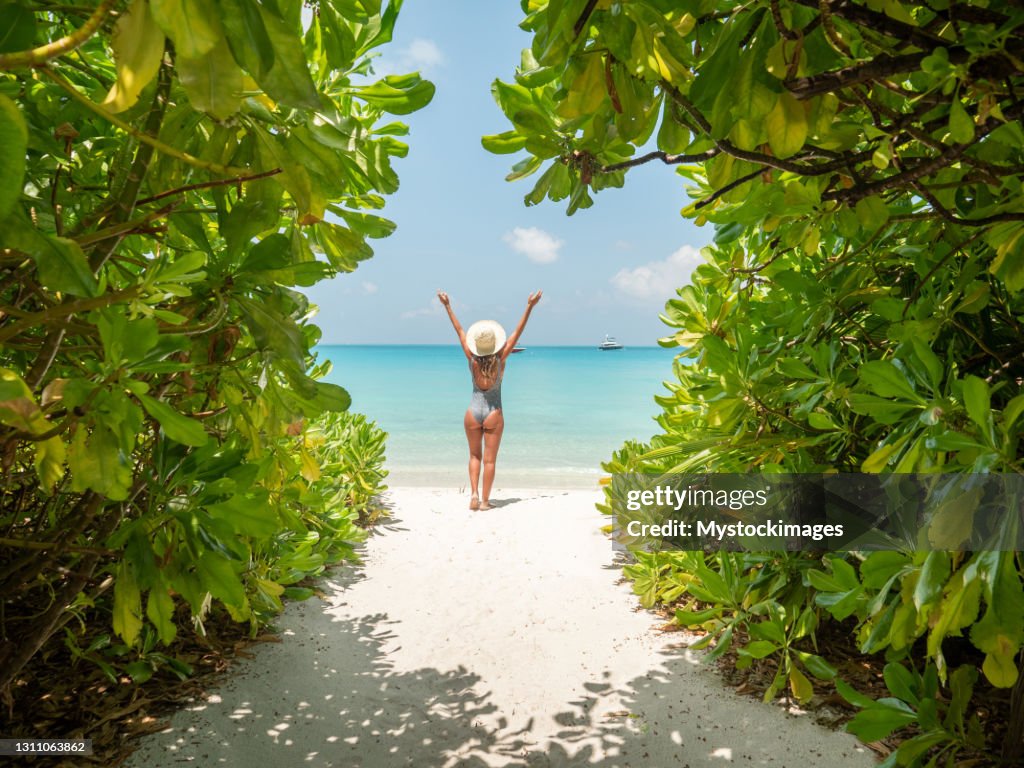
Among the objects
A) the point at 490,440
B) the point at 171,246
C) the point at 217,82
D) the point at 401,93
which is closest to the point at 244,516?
the point at 171,246

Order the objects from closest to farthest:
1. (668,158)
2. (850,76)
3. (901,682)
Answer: (850,76) → (668,158) → (901,682)

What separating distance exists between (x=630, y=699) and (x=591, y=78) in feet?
7.63

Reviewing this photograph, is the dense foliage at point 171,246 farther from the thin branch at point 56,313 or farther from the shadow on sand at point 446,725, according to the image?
the shadow on sand at point 446,725

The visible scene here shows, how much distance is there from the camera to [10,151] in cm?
45

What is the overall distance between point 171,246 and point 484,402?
5227 mm

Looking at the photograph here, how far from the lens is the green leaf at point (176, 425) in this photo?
29.0 inches

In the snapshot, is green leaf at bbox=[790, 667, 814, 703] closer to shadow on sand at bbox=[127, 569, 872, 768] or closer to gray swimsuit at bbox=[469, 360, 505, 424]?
shadow on sand at bbox=[127, 569, 872, 768]

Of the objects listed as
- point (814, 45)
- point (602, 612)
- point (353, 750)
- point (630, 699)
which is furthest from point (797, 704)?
point (814, 45)

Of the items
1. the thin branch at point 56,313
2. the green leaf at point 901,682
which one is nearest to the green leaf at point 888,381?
the green leaf at point 901,682

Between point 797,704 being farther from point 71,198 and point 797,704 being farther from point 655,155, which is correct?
point 71,198

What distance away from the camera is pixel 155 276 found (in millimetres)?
805

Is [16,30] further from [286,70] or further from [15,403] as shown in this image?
[15,403]

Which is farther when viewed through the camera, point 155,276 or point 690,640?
point 690,640

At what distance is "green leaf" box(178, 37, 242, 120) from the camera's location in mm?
517
